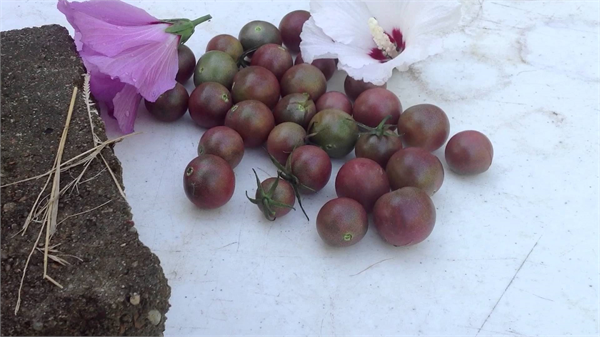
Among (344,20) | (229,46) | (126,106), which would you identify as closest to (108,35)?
(126,106)

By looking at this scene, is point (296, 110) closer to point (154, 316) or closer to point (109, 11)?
point (109, 11)

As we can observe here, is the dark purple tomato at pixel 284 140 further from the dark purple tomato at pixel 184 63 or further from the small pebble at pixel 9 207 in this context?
the small pebble at pixel 9 207

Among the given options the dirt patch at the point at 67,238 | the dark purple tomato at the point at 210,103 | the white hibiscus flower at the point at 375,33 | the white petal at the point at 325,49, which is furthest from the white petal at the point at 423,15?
the dirt patch at the point at 67,238

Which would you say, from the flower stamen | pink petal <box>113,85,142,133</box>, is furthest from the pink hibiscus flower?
the flower stamen

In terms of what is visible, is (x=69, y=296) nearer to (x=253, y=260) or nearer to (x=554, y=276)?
(x=253, y=260)

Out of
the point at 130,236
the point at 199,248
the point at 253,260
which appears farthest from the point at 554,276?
the point at 130,236

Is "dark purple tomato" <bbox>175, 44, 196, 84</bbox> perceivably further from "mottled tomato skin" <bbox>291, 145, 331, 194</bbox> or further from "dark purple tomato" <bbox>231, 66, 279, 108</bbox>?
"mottled tomato skin" <bbox>291, 145, 331, 194</bbox>
